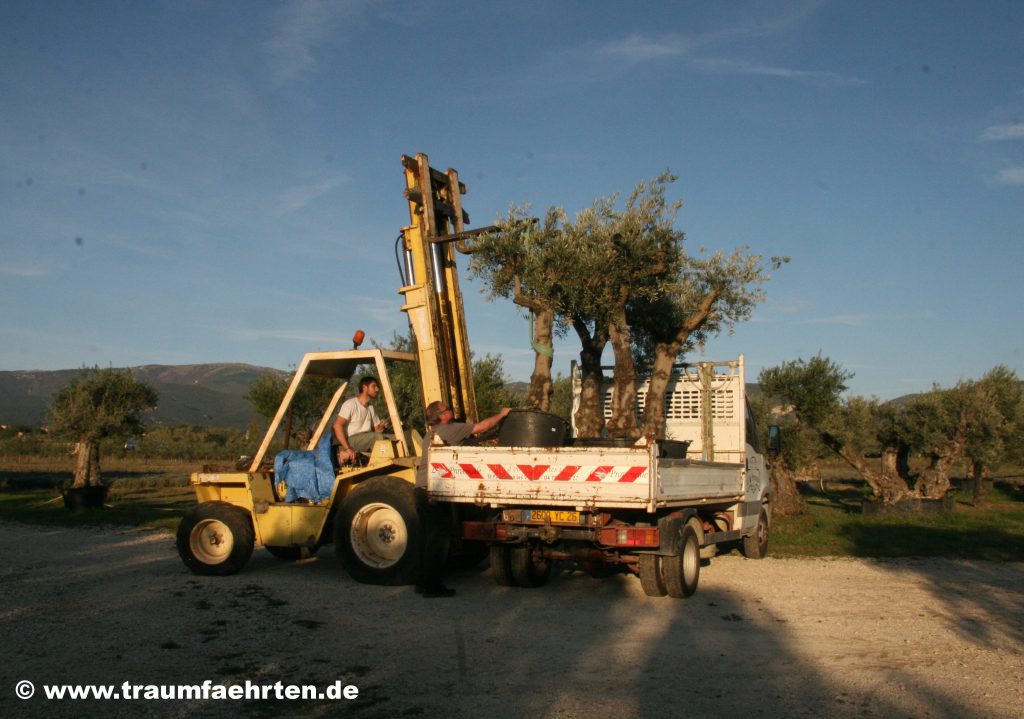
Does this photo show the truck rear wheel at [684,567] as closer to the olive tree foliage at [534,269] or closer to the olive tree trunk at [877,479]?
the olive tree foliage at [534,269]

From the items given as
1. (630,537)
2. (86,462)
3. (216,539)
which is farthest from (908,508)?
(86,462)

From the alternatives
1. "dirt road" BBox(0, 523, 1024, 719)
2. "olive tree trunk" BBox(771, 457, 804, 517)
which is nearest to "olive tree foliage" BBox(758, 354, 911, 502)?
"olive tree trunk" BBox(771, 457, 804, 517)

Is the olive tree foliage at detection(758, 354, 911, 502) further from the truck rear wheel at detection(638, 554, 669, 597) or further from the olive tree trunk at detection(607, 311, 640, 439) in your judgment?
the truck rear wheel at detection(638, 554, 669, 597)

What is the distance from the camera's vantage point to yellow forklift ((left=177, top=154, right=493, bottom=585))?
10156 mm

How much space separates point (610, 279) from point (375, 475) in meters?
6.85

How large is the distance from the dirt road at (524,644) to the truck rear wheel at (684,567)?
24 cm

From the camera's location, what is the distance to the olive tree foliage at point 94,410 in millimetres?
24641

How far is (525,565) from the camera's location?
10.2 meters

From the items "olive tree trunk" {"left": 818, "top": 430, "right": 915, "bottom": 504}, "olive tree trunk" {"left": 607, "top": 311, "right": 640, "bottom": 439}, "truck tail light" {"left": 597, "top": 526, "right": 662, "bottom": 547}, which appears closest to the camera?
"truck tail light" {"left": 597, "top": 526, "right": 662, "bottom": 547}

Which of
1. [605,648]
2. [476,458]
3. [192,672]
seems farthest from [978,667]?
[192,672]

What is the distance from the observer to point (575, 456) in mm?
9203

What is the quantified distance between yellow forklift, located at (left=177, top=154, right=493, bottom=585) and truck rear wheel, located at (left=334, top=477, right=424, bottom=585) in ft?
0.04

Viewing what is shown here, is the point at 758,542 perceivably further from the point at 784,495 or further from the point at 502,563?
the point at 784,495

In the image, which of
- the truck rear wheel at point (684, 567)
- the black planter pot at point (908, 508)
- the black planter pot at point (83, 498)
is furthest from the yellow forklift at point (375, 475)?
the black planter pot at point (908, 508)
